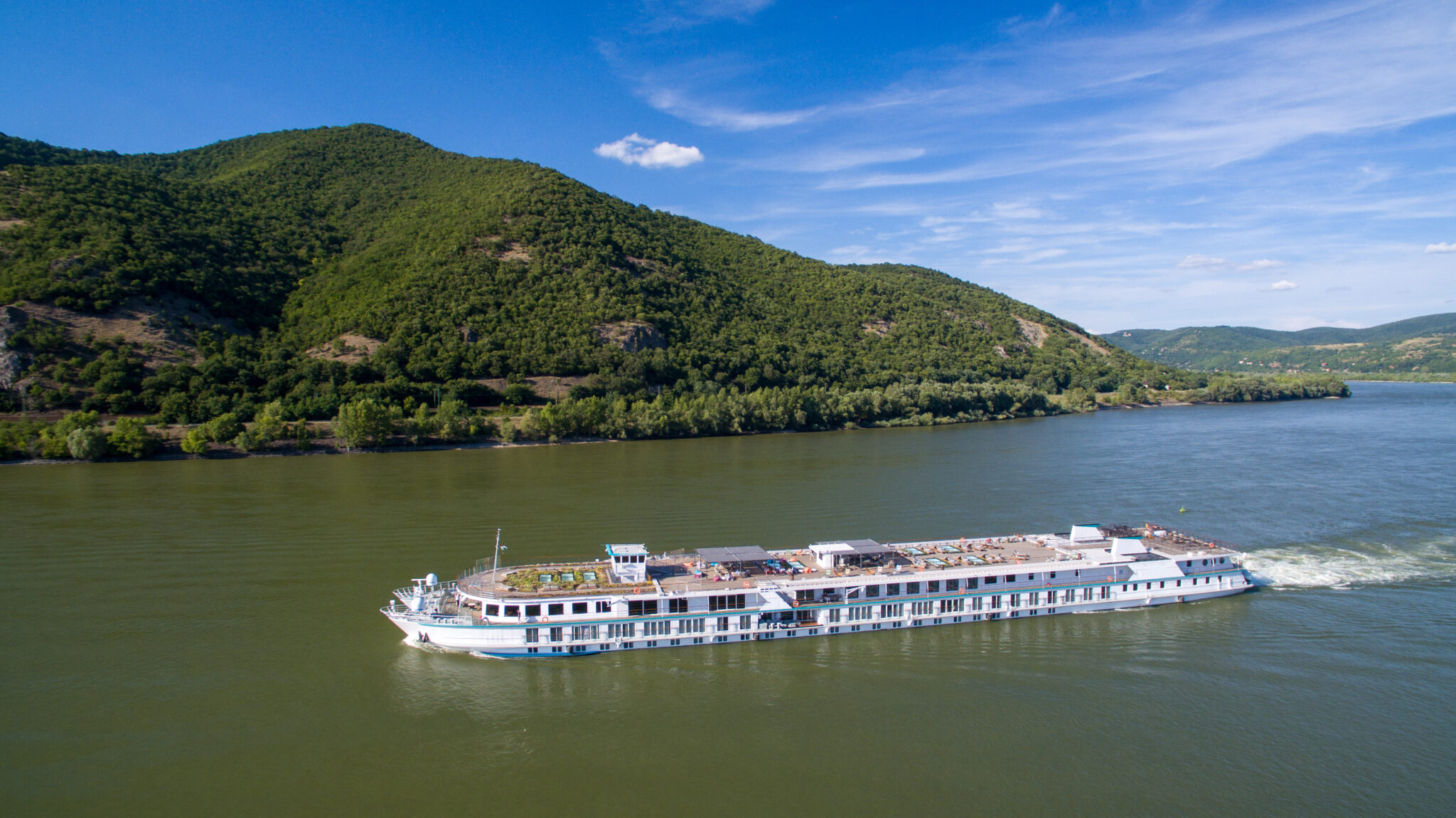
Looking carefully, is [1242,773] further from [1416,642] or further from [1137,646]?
[1416,642]

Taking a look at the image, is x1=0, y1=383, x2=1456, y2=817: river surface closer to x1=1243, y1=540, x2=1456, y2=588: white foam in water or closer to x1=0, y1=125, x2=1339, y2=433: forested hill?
x1=1243, y1=540, x2=1456, y2=588: white foam in water

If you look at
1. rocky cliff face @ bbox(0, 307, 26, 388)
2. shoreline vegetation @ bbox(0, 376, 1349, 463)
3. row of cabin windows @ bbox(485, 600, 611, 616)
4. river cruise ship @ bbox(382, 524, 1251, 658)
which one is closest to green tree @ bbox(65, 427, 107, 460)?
shoreline vegetation @ bbox(0, 376, 1349, 463)

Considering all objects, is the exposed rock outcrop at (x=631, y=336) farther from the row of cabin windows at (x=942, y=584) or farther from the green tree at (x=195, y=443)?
the row of cabin windows at (x=942, y=584)

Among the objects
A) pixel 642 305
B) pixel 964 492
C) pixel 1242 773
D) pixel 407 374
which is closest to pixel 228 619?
pixel 1242 773

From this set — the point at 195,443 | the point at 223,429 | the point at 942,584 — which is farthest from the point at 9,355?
the point at 942,584

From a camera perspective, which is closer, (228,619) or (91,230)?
(228,619)

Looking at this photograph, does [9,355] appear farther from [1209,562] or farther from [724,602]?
[1209,562]

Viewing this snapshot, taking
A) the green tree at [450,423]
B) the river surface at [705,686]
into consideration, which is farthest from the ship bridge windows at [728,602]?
the green tree at [450,423]
